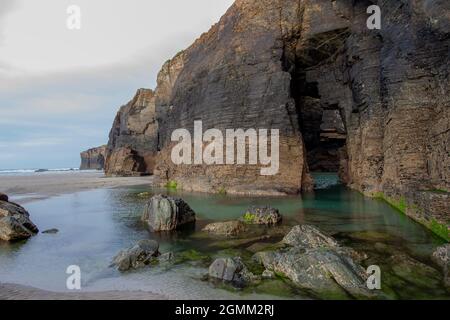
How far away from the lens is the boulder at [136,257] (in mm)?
11225

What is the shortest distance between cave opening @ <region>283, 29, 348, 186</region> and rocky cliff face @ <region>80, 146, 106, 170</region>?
472 ft

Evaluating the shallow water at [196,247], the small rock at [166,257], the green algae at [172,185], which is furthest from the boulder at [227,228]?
the green algae at [172,185]

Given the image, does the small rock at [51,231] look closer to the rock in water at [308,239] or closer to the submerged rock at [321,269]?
the submerged rock at [321,269]

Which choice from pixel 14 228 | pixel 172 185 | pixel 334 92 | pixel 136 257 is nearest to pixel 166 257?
pixel 136 257

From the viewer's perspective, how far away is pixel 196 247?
A: 13.7 meters

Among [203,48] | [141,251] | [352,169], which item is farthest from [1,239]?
[203,48]

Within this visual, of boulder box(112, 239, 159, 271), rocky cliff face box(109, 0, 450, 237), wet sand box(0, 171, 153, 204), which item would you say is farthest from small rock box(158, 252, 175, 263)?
wet sand box(0, 171, 153, 204)

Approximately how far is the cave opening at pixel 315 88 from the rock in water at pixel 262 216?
1762cm

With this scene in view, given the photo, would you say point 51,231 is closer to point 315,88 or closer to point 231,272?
point 231,272

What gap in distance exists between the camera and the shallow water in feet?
29.9

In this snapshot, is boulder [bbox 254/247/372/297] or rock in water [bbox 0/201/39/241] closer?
boulder [bbox 254/247/372/297]

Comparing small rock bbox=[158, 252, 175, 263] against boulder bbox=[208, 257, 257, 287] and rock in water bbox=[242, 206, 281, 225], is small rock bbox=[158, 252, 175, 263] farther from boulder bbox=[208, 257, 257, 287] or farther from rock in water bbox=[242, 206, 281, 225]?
rock in water bbox=[242, 206, 281, 225]

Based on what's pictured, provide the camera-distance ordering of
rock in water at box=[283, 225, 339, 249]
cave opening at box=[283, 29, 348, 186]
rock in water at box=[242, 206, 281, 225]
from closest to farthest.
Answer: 1. rock in water at box=[283, 225, 339, 249]
2. rock in water at box=[242, 206, 281, 225]
3. cave opening at box=[283, 29, 348, 186]
